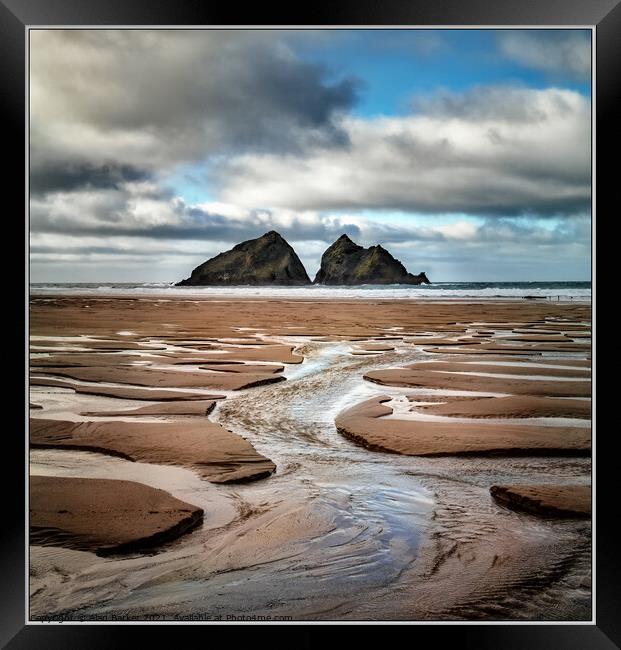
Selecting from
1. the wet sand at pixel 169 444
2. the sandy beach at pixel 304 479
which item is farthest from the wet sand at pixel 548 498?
the wet sand at pixel 169 444

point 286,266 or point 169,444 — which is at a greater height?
point 286,266

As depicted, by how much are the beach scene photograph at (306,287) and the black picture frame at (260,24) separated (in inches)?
2.9

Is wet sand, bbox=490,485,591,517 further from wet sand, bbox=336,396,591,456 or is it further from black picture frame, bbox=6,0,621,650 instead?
wet sand, bbox=336,396,591,456

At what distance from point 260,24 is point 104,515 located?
1.94 metres

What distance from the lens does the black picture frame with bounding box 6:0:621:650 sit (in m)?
1.76

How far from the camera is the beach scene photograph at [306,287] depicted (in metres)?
1.68

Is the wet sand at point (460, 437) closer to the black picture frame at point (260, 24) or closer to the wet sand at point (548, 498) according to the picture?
the wet sand at point (548, 498)

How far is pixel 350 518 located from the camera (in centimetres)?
196

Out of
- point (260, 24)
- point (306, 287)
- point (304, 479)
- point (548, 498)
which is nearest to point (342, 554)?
point (304, 479)

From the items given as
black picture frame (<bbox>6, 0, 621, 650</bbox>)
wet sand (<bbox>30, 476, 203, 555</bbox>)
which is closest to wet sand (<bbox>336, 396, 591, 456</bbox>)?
black picture frame (<bbox>6, 0, 621, 650</bbox>)

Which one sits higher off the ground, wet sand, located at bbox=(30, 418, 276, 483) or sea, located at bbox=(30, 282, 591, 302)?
sea, located at bbox=(30, 282, 591, 302)

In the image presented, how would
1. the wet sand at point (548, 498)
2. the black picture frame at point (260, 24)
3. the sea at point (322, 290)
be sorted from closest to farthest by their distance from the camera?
1. the black picture frame at point (260, 24)
2. the wet sand at point (548, 498)
3. the sea at point (322, 290)

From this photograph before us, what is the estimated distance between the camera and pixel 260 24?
1.81 metres

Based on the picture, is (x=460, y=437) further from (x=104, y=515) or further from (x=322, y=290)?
(x=104, y=515)
